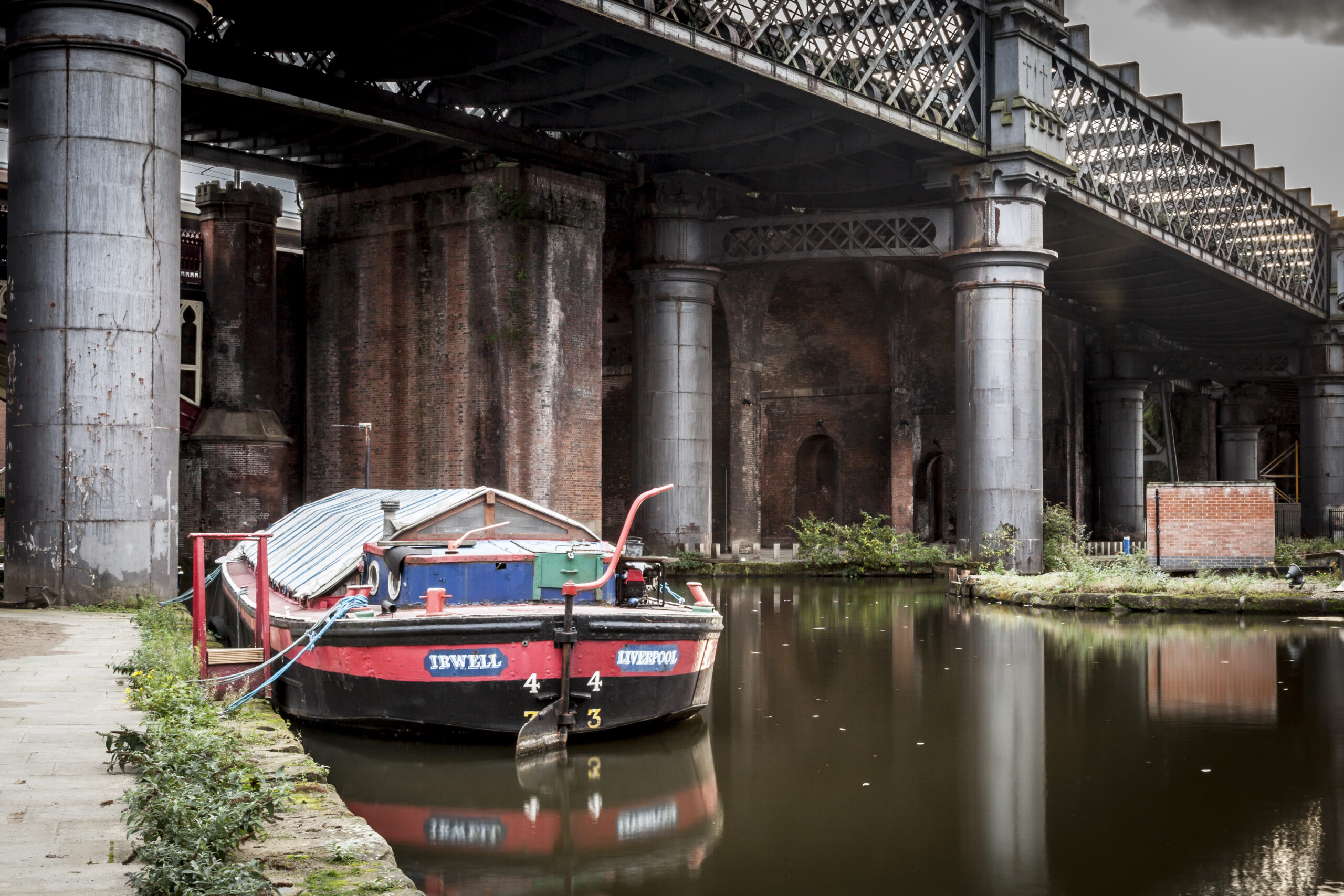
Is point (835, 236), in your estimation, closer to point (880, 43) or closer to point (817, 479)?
point (880, 43)

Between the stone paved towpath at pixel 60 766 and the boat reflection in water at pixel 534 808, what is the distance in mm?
1473

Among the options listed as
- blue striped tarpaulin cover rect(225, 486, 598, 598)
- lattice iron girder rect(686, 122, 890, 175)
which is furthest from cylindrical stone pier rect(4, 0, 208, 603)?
lattice iron girder rect(686, 122, 890, 175)

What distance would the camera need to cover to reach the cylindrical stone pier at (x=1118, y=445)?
45.4 metres

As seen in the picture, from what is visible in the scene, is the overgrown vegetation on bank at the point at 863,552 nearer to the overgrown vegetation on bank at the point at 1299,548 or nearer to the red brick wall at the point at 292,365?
the overgrown vegetation on bank at the point at 1299,548

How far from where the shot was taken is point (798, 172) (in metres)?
28.0

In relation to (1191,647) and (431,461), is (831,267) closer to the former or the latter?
(431,461)

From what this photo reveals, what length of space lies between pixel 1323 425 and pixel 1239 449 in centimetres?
1800

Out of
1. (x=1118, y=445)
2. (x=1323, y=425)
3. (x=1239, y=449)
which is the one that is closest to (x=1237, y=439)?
(x=1239, y=449)

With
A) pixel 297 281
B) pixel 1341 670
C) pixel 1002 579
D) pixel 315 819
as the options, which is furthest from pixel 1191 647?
pixel 297 281

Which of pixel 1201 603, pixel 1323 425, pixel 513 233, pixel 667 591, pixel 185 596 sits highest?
pixel 513 233

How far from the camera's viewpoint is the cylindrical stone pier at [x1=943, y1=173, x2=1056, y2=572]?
82.7 ft

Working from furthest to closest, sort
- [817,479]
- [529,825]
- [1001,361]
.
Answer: [817,479]
[1001,361]
[529,825]

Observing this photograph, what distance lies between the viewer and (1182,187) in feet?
113

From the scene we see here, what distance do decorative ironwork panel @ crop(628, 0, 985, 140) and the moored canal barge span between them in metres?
10.0
